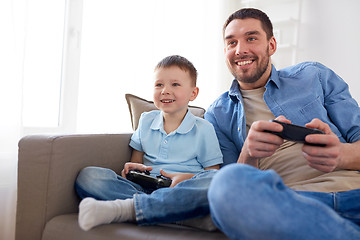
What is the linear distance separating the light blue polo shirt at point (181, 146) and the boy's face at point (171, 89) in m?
0.07

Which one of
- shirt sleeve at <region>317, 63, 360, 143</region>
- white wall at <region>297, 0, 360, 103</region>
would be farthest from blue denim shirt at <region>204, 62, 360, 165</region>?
white wall at <region>297, 0, 360, 103</region>

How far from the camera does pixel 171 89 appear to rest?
54.1 inches

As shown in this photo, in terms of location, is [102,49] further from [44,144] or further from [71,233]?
[71,233]

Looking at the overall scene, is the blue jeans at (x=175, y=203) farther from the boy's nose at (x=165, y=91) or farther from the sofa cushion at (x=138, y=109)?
the sofa cushion at (x=138, y=109)

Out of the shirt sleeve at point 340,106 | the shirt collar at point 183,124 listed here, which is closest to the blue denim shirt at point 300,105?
the shirt sleeve at point 340,106

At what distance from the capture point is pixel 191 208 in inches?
35.3

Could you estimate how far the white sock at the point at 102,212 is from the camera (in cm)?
88

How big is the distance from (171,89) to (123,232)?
0.65m

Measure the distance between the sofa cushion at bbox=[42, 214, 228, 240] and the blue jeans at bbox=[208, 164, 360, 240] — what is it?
0.17 m

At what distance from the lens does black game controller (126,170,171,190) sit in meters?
1.12

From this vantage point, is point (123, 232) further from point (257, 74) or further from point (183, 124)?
point (257, 74)

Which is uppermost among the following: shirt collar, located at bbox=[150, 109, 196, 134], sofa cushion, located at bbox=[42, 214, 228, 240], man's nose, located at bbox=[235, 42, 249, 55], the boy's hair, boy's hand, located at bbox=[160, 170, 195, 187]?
man's nose, located at bbox=[235, 42, 249, 55]

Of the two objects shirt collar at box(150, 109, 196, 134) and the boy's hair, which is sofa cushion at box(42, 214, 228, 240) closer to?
shirt collar at box(150, 109, 196, 134)

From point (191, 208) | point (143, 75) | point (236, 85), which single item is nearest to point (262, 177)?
point (191, 208)
